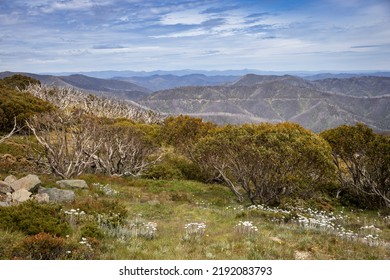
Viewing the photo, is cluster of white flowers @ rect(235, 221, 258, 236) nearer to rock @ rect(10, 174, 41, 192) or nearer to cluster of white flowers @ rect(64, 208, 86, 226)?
cluster of white flowers @ rect(64, 208, 86, 226)

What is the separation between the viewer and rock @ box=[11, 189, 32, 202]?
13.4 m

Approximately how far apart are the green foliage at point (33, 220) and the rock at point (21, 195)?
375cm

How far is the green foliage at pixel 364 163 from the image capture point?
22.5m

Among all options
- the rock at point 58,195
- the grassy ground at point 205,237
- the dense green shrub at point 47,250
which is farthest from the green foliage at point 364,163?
the dense green shrub at point 47,250

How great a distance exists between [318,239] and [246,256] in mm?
3122

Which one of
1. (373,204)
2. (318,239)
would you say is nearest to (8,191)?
(318,239)

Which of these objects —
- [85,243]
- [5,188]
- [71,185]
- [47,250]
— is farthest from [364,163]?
[47,250]

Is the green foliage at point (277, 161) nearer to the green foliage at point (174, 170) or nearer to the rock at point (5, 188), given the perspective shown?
the green foliage at point (174, 170)

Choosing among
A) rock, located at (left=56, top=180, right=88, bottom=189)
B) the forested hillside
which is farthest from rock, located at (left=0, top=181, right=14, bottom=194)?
rock, located at (left=56, top=180, right=88, bottom=189)

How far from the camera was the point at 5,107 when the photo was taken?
4100 cm

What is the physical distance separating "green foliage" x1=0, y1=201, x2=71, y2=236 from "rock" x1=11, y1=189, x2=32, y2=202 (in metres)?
3.75

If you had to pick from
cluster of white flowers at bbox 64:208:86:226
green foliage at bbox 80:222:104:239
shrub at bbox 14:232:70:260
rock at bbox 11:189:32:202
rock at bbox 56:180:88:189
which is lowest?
rock at bbox 56:180:88:189

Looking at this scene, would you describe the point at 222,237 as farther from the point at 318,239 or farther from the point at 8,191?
the point at 8,191

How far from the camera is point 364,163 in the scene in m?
23.5
